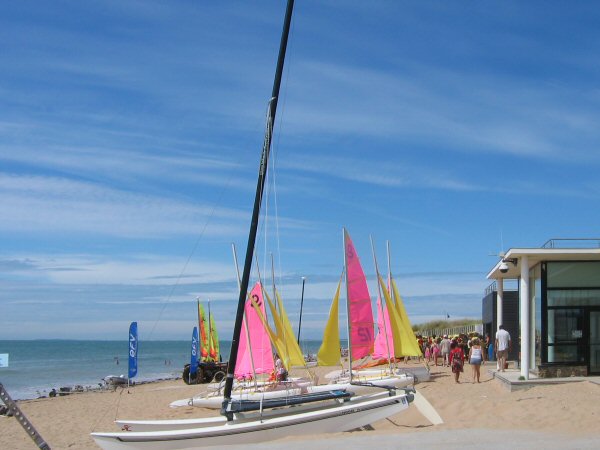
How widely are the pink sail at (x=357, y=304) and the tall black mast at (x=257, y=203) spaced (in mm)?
5162

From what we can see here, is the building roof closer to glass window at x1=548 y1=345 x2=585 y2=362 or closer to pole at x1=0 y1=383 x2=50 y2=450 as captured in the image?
glass window at x1=548 y1=345 x2=585 y2=362

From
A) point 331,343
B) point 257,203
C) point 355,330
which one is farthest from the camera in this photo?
point 355,330

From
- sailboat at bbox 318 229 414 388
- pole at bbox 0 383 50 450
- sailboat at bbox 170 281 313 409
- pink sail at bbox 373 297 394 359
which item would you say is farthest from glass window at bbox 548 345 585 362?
pole at bbox 0 383 50 450

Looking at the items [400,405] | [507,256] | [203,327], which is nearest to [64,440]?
[400,405]

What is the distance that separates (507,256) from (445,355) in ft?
37.3

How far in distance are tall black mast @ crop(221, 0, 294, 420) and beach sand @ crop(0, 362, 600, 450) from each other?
191 cm

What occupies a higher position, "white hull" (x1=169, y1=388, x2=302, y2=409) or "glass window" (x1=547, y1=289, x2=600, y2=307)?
"glass window" (x1=547, y1=289, x2=600, y2=307)

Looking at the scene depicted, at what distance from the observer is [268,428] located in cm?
1327

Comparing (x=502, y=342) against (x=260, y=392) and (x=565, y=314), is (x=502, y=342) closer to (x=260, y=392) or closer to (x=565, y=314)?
(x=565, y=314)

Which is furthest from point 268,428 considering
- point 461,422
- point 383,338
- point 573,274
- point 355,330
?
point 383,338

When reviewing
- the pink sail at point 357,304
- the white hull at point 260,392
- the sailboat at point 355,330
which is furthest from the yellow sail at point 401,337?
the white hull at point 260,392

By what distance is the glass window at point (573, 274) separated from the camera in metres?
19.4

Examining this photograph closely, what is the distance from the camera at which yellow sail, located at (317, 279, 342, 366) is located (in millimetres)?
19109

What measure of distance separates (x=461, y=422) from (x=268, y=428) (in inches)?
141
